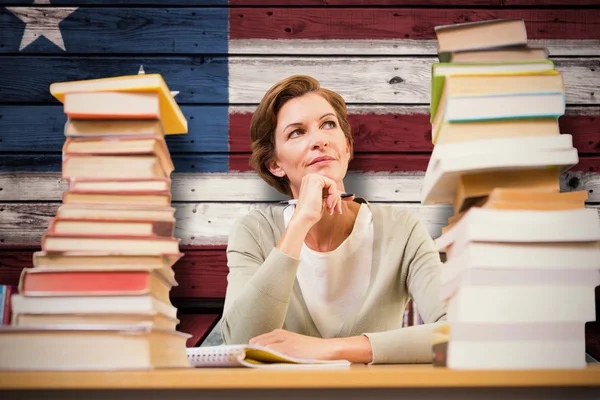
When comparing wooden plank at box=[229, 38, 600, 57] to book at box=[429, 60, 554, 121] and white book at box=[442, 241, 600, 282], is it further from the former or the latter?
white book at box=[442, 241, 600, 282]

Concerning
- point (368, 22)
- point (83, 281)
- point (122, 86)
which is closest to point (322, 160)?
point (368, 22)

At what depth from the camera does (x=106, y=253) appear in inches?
35.1

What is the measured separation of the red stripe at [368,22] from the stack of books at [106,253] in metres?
1.66

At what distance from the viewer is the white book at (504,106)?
91cm

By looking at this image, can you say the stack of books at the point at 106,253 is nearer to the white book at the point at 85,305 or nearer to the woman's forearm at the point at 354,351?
the white book at the point at 85,305

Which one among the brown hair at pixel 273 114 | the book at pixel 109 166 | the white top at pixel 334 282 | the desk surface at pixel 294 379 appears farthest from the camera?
the brown hair at pixel 273 114

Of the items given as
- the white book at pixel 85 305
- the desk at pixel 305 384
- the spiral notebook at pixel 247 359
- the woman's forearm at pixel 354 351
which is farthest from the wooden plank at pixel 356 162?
the desk at pixel 305 384

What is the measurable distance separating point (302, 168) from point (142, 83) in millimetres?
1112

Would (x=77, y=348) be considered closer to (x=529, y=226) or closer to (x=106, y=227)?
(x=106, y=227)

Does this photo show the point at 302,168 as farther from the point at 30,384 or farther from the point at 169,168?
the point at 30,384

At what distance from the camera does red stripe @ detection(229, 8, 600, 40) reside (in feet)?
8.39

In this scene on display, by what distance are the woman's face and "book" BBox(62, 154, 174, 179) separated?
3.48 feet

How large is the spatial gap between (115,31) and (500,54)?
1.98 meters

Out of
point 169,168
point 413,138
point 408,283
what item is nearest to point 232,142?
point 413,138
